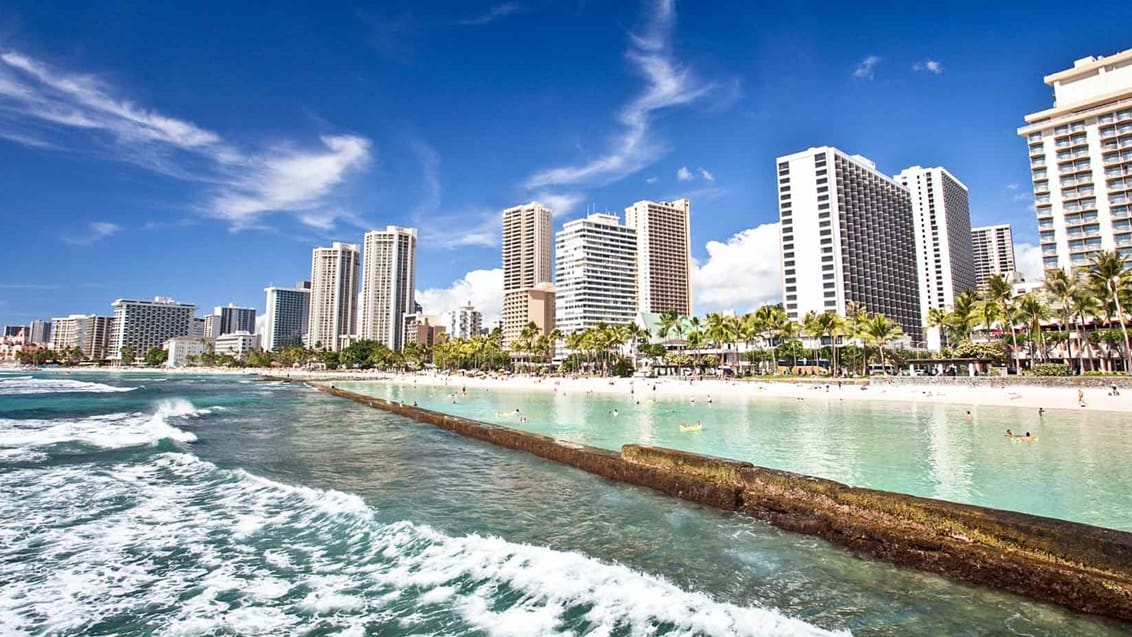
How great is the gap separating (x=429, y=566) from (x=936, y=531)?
8.20 meters

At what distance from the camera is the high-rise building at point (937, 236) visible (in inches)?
6412

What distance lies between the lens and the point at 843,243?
12669 centimetres

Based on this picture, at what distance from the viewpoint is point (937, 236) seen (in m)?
166

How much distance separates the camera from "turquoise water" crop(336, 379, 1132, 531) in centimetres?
1417

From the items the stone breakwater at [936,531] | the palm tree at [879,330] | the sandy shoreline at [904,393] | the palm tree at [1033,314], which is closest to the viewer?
the stone breakwater at [936,531]

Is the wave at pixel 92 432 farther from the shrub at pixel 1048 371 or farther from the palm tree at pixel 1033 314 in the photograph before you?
the palm tree at pixel 1033 314

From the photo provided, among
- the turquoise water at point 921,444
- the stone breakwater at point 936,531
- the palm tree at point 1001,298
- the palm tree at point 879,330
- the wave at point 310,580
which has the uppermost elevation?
the palm tree at point 1001,298

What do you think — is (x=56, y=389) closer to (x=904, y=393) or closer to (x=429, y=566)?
(x=429, y=566)

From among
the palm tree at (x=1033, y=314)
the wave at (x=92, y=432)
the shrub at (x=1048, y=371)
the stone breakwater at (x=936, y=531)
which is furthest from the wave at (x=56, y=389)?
the palm tree at (x=1033, y=314)

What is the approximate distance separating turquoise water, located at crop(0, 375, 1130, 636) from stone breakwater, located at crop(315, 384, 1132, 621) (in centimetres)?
41

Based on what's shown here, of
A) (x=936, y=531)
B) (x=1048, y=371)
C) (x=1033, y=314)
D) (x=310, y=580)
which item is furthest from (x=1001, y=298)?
(x=310, y=580)

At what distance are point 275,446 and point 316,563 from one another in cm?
1676

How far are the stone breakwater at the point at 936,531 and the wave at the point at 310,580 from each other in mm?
3441

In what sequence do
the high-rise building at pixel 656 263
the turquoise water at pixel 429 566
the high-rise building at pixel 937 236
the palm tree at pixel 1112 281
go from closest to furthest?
1. the turquoise water at pixel 429 566
2. the palm tree at pixel 1112 281
3. the high-rise building at pixel 937 236
4. the high-rise building at pixel 656 263
